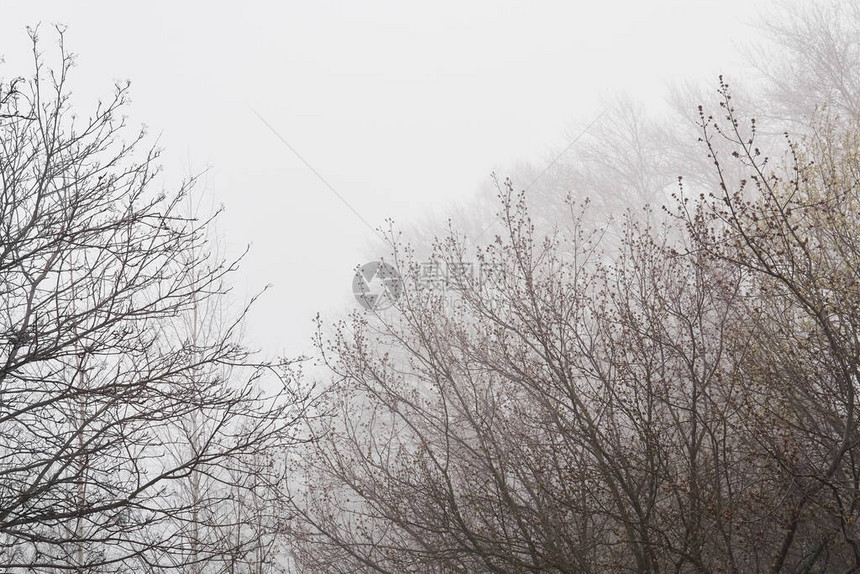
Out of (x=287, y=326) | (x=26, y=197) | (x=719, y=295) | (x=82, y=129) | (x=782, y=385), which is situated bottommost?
(x=782, y=385)

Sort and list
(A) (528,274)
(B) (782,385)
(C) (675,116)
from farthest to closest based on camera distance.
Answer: (C) (675,116), (A) (528,274), (B) (782,385)

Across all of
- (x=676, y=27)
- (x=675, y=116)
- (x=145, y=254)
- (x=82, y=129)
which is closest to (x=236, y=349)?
(x=145, y=254)

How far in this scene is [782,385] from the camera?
479cm

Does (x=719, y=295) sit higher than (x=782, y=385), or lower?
higher

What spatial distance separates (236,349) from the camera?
5.39m

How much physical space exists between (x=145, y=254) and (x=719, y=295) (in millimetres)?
4603

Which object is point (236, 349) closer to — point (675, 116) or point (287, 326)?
point (675, 116)

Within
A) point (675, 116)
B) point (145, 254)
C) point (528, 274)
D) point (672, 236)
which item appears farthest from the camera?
point (675, 116)

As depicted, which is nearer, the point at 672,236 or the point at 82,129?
the point at 82,129

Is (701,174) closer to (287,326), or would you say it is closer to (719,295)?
(719,295)

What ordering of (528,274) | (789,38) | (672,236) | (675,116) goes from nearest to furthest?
(528,274) → (789,38) → (672,236) → (675,116)

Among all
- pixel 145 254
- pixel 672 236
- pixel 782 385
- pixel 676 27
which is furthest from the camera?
pixel 676 27

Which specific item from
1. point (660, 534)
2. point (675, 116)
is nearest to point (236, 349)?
point (660, 534)

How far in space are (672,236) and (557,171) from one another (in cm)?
561
